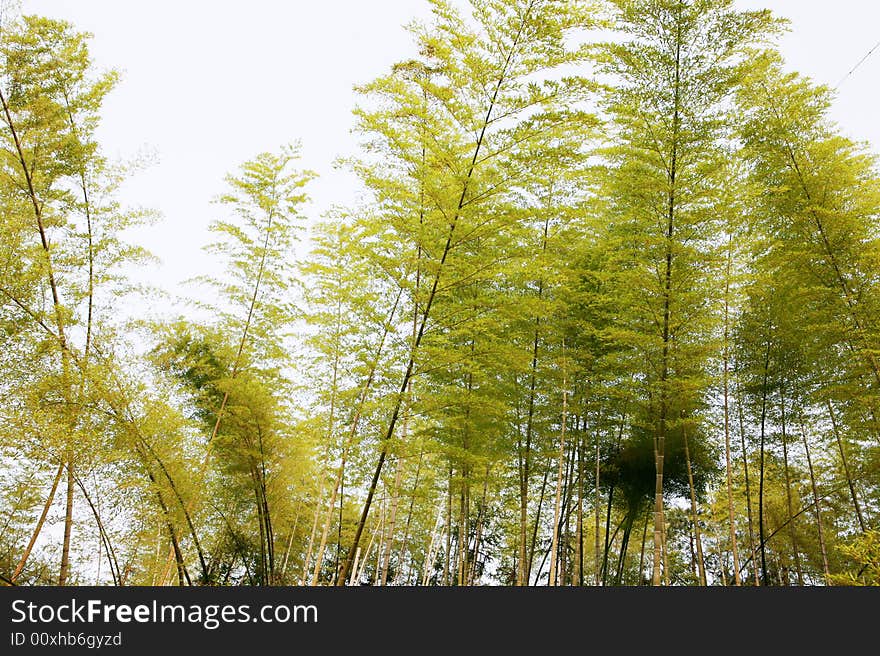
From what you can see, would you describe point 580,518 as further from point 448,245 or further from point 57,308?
point 57,308

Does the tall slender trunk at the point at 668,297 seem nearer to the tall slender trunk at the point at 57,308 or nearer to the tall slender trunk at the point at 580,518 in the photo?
the tall slender trunk at the point at 580,518

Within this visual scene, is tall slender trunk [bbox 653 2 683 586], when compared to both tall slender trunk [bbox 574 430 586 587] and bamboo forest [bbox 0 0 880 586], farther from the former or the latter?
tall slender trunk [bbox 574 430 586 587]

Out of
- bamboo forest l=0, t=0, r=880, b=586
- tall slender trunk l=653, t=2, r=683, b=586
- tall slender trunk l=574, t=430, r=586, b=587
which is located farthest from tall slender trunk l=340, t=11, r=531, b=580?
tall slender trunk l=574, t=430, r=586, b=587

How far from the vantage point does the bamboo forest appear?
4.98 m

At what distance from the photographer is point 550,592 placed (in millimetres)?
2768

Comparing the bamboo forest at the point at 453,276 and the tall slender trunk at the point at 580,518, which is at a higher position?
the bamboo forest at the point at 453,276

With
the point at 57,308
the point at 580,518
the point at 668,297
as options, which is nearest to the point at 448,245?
the point at 668,297

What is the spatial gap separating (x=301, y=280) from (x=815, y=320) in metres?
6.30

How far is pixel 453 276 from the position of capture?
504 cm

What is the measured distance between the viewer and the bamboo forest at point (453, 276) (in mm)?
4977

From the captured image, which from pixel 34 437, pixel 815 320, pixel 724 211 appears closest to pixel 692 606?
pixel 724 211

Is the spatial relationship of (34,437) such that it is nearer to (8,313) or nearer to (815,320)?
(8,313)

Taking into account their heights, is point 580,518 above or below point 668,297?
below

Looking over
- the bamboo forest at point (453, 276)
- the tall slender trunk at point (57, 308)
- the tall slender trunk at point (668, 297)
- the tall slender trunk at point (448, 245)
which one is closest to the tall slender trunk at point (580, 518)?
the bamboo forest at point (453, 276)
